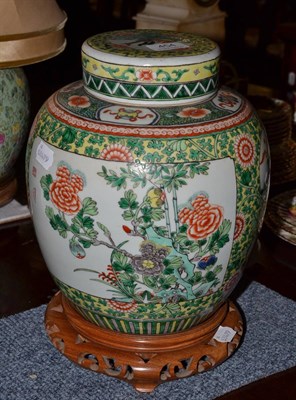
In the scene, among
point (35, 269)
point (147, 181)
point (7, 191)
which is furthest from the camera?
point (7, 191)

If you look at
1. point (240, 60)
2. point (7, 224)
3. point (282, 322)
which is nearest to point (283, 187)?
point (282, 322)

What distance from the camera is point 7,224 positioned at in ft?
4.50

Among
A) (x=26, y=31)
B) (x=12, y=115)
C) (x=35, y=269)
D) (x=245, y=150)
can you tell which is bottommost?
(x=35, y=269)

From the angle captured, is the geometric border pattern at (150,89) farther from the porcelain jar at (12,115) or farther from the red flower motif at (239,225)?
the porcelain jar at (12,115)

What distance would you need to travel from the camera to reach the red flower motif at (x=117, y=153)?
891 mm

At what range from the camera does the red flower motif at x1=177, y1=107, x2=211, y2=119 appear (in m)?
0.92

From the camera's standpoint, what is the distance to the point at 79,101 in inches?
38.0

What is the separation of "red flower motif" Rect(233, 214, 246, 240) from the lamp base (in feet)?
1.97

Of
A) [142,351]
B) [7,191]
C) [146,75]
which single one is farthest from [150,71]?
[7,191]

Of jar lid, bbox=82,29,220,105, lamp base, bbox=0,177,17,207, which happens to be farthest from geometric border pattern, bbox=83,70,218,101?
lamp base, bbox=0,177,17,207

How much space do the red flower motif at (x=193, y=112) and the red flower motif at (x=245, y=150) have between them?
5 centimetres

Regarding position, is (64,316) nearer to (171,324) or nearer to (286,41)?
(171,324)

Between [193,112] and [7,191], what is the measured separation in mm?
600

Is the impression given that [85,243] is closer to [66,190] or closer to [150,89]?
[66,190]
